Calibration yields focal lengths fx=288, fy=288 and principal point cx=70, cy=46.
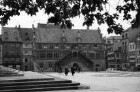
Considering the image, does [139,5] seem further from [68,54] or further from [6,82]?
[68,54]

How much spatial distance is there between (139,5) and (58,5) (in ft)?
6.89

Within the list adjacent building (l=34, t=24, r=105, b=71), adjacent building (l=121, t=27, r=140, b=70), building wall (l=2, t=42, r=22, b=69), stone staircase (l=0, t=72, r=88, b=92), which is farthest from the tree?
adjacent building (l=121, t=27, r=140, b=70)

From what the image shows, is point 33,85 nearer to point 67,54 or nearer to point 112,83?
point 112,83

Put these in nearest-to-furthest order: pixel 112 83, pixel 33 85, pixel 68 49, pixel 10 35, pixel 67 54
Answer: pixel 33 85 → pixel 112 83 → pixel 10 35 → pixel 67 54 → pixel 68 49

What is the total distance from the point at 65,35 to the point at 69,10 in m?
76.7

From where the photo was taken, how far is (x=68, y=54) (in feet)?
264

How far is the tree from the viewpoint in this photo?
7449 mm

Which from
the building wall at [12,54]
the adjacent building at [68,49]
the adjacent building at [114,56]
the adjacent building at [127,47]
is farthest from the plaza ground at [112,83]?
the adjacent building at [114,56]

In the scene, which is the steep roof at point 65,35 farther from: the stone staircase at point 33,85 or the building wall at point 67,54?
the stone staircase at point 33,85

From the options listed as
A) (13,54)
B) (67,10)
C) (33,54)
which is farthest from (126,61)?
(67,10)

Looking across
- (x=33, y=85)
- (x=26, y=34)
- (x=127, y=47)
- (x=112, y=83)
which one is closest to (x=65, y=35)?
(x=26, y=34)

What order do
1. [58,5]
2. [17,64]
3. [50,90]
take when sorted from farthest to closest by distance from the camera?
[17,64] < [50,90] < [58,5]

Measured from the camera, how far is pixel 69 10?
7.92 meters

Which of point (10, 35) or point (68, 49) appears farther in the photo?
point (68, 49)
